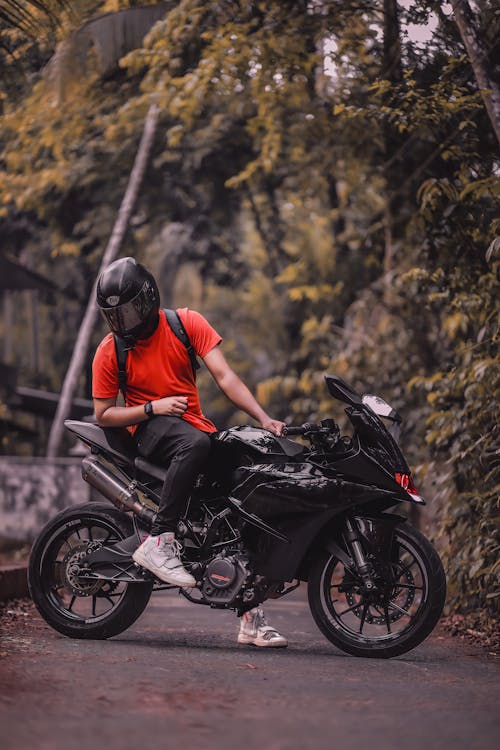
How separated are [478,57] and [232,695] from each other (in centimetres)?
561

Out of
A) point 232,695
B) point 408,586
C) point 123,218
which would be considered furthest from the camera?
point 123,218

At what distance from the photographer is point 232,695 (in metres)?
4.55

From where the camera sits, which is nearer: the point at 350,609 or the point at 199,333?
the point at 350,609

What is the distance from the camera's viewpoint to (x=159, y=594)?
11547 mm

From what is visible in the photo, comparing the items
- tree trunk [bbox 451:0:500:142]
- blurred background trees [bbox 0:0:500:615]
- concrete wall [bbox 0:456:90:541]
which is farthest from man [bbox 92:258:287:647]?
concrete wall [bbox 0:456:90:541]

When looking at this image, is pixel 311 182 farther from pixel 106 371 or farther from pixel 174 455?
pixel 174 455

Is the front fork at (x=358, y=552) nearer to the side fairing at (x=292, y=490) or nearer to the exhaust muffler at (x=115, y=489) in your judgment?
the side fairing at (x=292, y=490)

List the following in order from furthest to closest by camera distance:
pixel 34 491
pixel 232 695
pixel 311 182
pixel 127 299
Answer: pixel 311 182 → pixel 34 491 → pixel 127 299 → pixel 232 695

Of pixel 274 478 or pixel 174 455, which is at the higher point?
pixel 174 455

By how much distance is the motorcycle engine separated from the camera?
6.03 metres

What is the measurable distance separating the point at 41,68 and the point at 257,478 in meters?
8.73

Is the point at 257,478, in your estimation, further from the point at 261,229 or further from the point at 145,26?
the point at 261,229

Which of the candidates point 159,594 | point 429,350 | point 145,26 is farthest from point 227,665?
point 145,26

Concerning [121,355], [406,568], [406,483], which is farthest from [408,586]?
[121,355]
